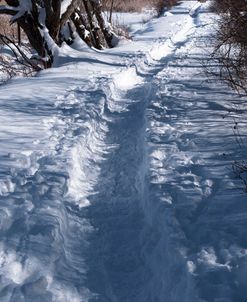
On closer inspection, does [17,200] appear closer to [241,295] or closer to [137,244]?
[137,244]

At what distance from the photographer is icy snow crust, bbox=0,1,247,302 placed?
3467 millimetres

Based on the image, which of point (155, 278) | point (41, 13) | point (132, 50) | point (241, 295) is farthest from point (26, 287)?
point (132, 50)

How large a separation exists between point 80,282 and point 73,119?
4046 millimetres

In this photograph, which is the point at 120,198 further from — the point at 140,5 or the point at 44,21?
the point at 140,5

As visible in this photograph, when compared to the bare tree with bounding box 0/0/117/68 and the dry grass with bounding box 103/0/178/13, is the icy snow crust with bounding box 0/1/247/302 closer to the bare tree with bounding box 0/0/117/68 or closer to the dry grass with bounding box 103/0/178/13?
the bare tree with bounding box 0/0/117/68

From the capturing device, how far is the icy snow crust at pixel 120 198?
3.47 metres

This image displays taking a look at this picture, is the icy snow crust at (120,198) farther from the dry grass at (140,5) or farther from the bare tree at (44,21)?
the dry grass at (140,5)

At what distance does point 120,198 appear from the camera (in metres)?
4.97

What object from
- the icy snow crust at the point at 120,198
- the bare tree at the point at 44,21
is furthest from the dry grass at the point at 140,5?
the icy snow crust at the point at 120,198

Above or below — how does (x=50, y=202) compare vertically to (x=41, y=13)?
below

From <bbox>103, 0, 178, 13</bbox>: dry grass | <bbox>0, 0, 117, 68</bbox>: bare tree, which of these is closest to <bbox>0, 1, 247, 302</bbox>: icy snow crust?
<bbox>0, 0, 117, 68</bbox>: bare tree

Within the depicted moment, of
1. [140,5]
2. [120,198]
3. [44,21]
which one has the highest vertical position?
[44,21]

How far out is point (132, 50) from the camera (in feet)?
49.0

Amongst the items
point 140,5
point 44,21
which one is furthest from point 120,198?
point 140,5
